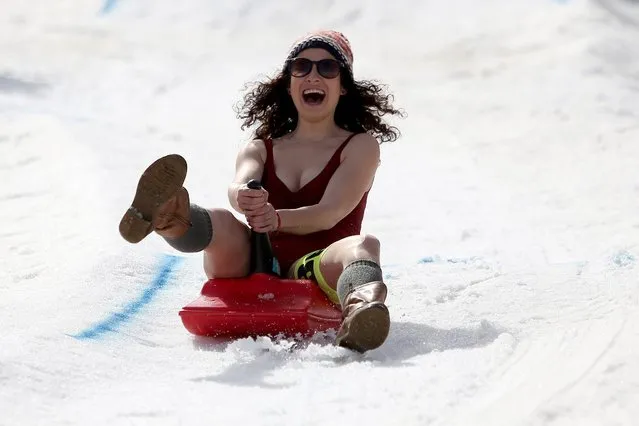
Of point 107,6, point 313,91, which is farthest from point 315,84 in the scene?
point 107,6

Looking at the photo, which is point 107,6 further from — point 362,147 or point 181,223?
point 181,223

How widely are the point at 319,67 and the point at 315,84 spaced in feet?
0.15

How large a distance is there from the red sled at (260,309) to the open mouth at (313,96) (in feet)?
1.79

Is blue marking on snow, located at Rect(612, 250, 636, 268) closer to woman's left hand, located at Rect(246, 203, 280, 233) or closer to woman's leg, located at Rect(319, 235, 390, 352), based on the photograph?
woman's leg, located at Rect(319, 235, 390, 352)

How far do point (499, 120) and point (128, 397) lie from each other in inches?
163

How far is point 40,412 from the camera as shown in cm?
152

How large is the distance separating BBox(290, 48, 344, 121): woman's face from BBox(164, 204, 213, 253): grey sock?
0.54 metres

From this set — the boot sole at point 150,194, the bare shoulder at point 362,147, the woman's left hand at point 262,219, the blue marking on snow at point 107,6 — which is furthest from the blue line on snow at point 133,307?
the blue marking on snow at point 107,6

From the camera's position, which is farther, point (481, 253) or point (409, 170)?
point (409, 170)

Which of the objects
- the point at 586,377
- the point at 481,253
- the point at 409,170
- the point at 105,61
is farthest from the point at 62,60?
the point at 586,377

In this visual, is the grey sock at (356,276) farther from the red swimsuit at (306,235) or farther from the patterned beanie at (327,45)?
the patterned beanie at (327,45)

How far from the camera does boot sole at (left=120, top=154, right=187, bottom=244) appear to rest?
1901 mm

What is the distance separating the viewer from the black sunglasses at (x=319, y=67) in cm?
251

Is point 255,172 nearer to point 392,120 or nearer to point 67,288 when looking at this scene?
point 67,288
